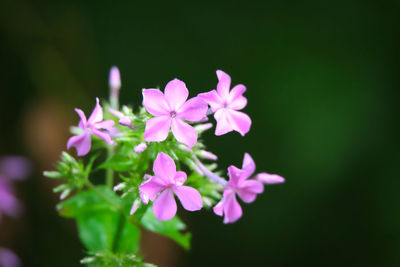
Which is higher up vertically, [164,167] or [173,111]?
[173,111]

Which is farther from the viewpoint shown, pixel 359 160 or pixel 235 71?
pixel 235 71

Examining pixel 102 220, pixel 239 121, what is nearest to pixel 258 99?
pixel 102 220

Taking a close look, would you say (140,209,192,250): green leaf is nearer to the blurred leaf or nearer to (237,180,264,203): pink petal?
the blurred leaf

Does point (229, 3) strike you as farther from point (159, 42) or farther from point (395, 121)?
point (395, 121)

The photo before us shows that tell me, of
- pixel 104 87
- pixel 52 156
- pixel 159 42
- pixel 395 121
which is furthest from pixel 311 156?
pixel 52 156

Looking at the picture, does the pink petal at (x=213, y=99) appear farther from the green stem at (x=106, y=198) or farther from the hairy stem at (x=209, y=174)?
the green stem at (x=106, y=198)

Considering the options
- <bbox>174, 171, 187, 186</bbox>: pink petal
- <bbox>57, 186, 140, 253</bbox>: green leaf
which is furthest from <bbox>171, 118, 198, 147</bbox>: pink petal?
<bbox>57, 186, 140, 253</bbox>: green leaf

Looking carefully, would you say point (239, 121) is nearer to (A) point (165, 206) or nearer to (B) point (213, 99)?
(B) point (213, 99)
